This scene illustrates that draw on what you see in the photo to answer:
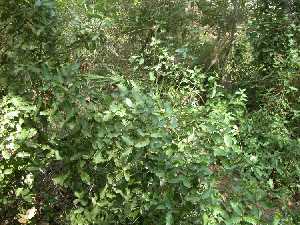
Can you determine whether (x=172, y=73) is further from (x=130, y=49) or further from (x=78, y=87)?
(x=78, y=87)

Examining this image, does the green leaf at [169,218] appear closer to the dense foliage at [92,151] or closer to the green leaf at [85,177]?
the dense foliage at [92,151]

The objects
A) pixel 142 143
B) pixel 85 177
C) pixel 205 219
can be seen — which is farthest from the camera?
pixel 85 177

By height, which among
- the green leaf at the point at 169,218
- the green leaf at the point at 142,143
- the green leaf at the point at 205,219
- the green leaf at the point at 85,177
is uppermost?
the green leaf at the point at 142,143

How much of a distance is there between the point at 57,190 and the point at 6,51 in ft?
3.58

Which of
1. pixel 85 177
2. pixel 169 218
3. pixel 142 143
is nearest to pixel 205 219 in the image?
pixel 169 218

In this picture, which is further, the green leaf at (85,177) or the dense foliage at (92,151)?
the green leaf at (85,177)

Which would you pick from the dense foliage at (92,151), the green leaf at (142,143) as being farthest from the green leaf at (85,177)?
the green leaf at (142,143)

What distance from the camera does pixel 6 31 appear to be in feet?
9.36

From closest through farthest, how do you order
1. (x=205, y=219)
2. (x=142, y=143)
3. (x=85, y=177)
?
(x=205, y=219) < (x=142, y=143) < (x=85, y=177)

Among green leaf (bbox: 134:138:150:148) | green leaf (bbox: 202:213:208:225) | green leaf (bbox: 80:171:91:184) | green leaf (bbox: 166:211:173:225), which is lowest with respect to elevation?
green leaf (bbox: 80:171:91:184)

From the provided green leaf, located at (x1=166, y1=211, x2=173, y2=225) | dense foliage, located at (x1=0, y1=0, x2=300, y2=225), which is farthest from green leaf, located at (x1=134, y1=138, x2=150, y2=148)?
green leaf, located at (x1=166, y1=211, x2=173, y2=225)

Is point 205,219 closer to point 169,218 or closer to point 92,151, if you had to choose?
point 169,218

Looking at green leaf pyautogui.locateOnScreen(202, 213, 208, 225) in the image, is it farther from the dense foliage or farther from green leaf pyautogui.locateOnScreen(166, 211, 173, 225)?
green leaf pyautogui.locateOnScreen(166, 211, 173, 225)

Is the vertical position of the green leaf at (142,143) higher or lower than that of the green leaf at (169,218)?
higher
